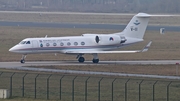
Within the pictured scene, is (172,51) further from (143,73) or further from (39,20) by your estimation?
(39,20)

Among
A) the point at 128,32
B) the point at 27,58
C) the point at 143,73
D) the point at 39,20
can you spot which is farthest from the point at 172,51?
the point at 39,20

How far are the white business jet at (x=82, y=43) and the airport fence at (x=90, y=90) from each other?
12.6m

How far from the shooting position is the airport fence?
121 feet

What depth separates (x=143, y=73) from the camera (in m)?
50.7

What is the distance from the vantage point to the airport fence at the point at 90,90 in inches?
1453

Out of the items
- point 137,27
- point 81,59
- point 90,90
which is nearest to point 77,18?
point 137,27

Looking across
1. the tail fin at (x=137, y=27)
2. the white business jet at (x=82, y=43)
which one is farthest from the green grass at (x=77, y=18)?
the white business jet at (x=82, y=43)

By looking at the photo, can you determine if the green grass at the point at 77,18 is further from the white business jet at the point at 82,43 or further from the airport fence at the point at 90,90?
the airport fence at the point at 90,90

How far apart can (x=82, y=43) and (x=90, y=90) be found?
63.1 feet

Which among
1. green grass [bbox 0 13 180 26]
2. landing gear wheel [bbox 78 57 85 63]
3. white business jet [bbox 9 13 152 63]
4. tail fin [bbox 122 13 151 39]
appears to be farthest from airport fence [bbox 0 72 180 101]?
green grass [bbox 0 13 180 26]

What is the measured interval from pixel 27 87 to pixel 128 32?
22.2 metres

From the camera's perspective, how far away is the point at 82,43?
59.3 m

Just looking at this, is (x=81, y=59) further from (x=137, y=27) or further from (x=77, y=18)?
(x=77, y=18)

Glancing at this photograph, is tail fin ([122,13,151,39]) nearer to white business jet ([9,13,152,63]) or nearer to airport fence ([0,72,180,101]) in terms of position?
white business jet ([9,13,152,63])
